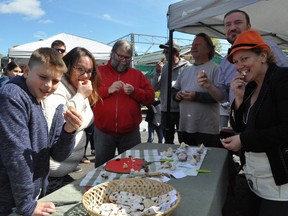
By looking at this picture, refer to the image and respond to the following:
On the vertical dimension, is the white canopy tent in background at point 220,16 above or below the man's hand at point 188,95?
above

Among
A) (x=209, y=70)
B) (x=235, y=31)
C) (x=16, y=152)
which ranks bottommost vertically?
(x=16, y=152)

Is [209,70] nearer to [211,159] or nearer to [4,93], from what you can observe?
[211,159]

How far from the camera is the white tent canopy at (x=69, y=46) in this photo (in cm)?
704

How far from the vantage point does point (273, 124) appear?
140 cm

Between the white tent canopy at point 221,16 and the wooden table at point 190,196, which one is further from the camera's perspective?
the white tent canopy at point 221,16

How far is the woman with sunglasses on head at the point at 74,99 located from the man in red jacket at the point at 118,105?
39cm

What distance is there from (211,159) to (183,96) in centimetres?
87

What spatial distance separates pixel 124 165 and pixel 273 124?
0.88 m

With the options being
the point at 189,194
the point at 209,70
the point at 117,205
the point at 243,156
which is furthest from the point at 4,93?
the point at 209,70

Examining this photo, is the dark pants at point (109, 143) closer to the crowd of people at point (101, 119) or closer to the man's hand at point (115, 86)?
the crowd of people at point (101, 119)

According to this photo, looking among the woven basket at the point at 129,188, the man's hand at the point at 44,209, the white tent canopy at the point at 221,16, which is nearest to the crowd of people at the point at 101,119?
the man's hand at the point at 44,209

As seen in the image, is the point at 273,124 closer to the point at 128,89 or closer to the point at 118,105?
the point at 128,89

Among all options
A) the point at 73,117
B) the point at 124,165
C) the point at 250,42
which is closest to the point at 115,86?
the point at 124,165

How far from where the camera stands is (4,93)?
1.10 meters
